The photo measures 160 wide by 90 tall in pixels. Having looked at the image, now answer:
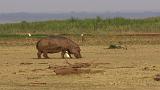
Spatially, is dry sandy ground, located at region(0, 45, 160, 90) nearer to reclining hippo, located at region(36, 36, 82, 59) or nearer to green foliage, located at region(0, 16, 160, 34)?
reclining hippo, located at region(36, 36, 82, 59)

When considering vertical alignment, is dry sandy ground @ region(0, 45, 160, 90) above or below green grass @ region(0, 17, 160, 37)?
above

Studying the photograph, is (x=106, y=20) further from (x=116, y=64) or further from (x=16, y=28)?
(x=116, y=64)

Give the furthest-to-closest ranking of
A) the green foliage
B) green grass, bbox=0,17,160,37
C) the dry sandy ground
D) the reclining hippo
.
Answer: the green foliage, green grass, bbox=0,17,160,37, the reclining hippo, the dry sandy ground

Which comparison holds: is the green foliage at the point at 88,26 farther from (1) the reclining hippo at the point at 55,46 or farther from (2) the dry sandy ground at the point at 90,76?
(2) the dry sandy ground at the point at 90,76

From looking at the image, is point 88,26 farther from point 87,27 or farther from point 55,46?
point 55,46

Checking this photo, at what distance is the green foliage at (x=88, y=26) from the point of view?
5081 cm

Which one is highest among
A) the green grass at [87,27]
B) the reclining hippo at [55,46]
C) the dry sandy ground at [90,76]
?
the reclining hippo at [55,46]

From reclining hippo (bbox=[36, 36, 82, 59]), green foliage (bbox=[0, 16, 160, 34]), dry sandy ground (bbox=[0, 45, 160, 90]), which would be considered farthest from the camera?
green foliage (bbox=[0, 16, 160, 34])

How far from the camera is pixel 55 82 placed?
17.8m

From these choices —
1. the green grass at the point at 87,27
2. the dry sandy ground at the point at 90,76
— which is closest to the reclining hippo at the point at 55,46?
the dry sandy ground at the point at 90,76

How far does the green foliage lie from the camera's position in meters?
Answer: 50.8

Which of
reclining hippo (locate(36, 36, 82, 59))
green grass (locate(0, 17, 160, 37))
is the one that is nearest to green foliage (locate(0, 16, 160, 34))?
green grass (locate(0, 17, 160, 37))

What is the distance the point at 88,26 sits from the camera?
5394cm

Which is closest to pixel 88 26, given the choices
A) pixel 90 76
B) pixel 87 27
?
pixel 87 27
